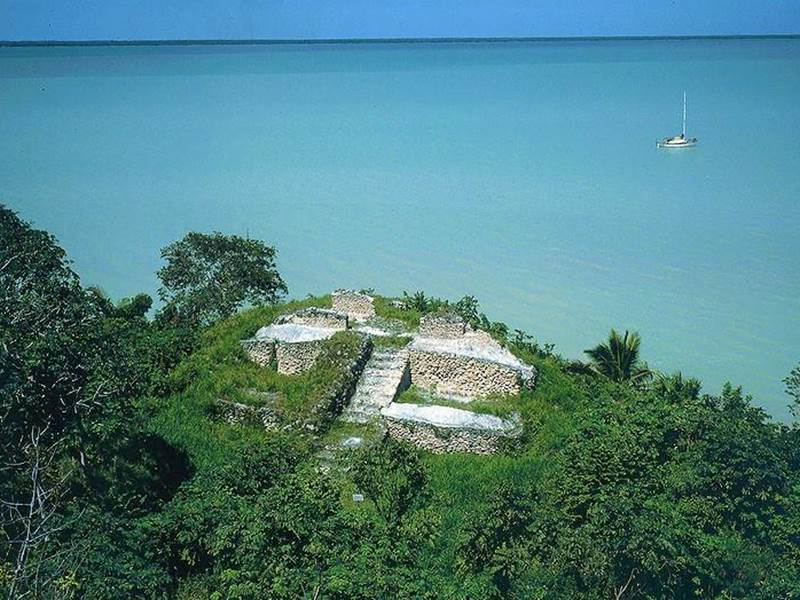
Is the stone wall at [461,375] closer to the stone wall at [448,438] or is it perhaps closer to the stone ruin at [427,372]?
the stone ruin at [427,372]

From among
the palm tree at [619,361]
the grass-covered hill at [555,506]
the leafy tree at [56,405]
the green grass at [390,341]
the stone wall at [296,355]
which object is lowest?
the palm tree at [619,361]

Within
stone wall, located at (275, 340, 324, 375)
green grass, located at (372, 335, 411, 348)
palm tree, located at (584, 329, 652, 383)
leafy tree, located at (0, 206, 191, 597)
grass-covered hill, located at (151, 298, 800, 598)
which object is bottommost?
palm tree, located at (584, 329, 652, 383)

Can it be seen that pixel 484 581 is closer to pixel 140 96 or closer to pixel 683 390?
pixel 683 390

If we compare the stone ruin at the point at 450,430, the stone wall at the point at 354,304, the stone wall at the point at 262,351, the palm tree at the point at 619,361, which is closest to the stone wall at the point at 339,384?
the stone ruin at the point at 450,430

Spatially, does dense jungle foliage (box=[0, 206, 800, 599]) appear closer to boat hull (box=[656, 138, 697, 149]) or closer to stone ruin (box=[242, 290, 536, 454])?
stone ruin (box=[242, 290, 536, 454])

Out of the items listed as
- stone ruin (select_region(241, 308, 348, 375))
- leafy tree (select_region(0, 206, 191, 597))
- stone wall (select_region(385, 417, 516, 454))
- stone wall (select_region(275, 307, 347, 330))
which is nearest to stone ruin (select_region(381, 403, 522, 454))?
stone wall (select_region(385, 417, 516, 454))

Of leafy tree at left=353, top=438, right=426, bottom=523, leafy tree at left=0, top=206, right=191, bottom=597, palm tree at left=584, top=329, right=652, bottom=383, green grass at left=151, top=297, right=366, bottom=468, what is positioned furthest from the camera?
palm tree at left=584, top=329, right=652, bottom=383

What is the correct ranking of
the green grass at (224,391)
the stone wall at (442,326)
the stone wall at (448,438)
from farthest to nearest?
the stone wall at (442,326) < the green grass at (224,391) < the stone wall at (448,438)
